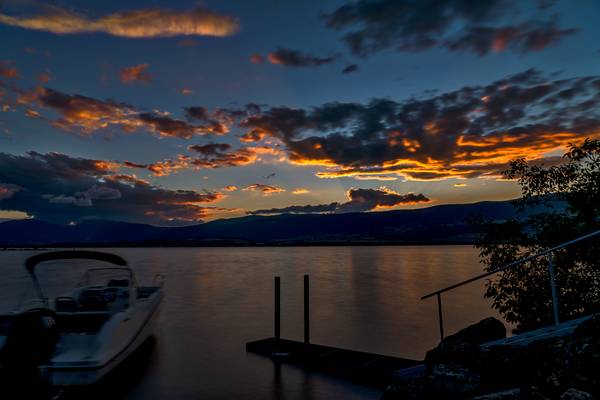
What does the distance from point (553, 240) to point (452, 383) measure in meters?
5.64

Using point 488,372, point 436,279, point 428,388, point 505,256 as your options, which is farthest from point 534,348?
point 436,279

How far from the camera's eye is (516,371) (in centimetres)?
727

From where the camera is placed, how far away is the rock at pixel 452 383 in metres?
7.33

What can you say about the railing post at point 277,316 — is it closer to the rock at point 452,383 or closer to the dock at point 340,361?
the dock at point 340,361

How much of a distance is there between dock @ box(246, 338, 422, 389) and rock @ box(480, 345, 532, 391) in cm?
492

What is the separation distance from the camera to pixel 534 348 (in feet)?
24.6

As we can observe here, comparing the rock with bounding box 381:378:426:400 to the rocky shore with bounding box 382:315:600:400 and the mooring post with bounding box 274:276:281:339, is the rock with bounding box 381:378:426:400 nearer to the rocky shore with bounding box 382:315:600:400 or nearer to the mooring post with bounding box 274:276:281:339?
the rocky shore with bounding box 382:315:600:400

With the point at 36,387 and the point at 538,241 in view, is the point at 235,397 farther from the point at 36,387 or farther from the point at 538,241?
the point at 538,241

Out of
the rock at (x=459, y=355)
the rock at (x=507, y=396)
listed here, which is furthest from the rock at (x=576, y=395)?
the rock at (x=459, y=355)

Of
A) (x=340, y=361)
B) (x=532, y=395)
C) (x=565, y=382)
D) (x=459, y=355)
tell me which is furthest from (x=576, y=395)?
(x=340, y=361)

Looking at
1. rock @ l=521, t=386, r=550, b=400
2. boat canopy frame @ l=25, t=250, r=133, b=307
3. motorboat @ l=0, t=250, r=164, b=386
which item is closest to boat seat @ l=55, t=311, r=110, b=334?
motorboat @ l=0, t=250, r=164, b=386

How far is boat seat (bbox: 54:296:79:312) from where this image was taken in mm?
13707

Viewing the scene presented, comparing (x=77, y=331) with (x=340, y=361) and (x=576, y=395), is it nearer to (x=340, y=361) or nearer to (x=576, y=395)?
(x=340, y=361)

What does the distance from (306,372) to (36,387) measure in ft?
29.4
